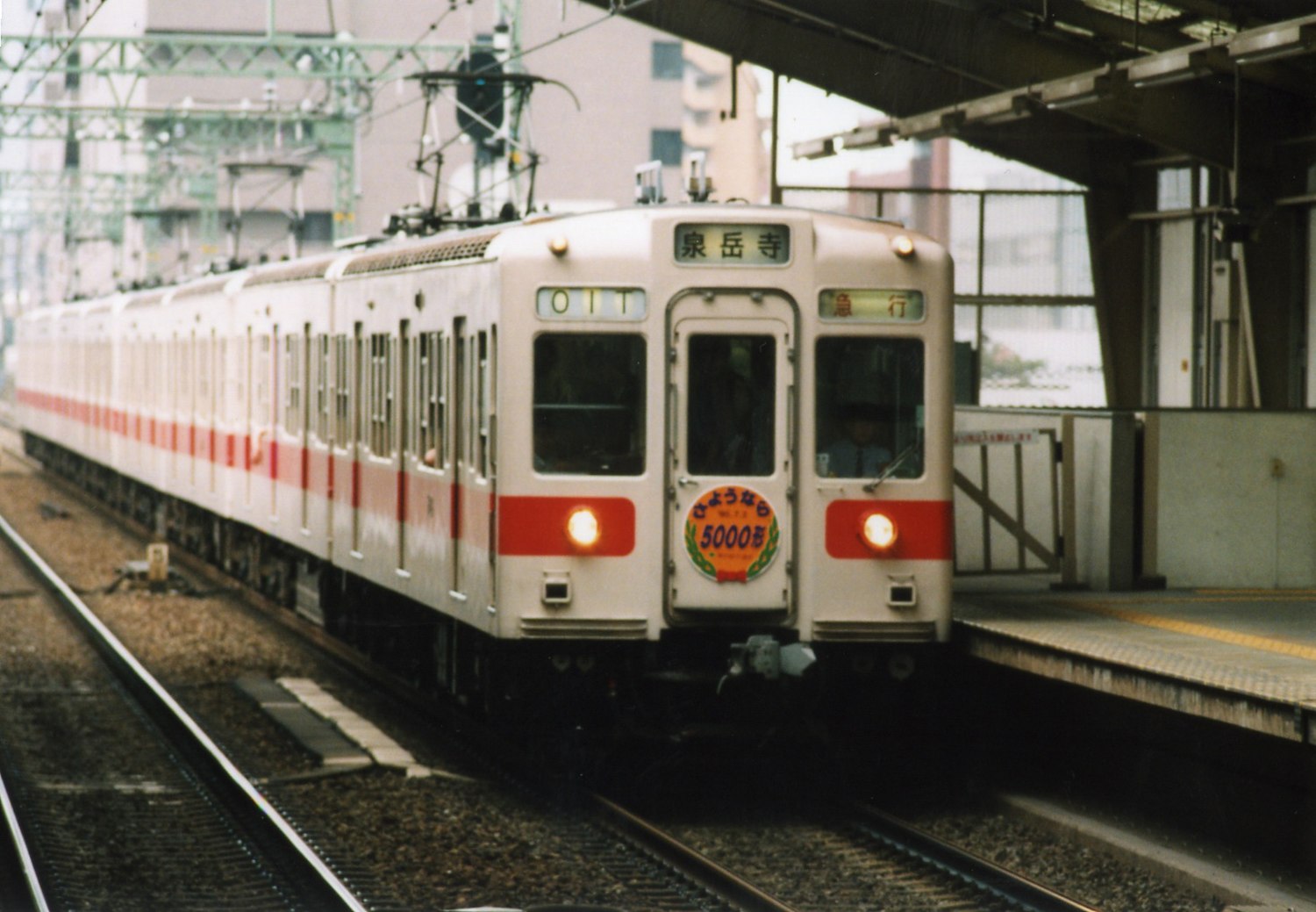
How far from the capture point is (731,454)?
29.7 ft

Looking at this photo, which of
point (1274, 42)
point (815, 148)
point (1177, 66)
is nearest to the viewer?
point (1274, 42)

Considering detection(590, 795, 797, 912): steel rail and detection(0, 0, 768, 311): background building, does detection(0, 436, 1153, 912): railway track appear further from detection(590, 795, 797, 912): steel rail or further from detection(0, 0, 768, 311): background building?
detection(0, 0, 768, 311): background building

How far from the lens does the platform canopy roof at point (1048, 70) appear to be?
1194cm

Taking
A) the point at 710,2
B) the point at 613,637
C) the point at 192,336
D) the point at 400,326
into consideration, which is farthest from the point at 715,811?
the point at 192,336

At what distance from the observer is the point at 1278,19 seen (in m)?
12.3

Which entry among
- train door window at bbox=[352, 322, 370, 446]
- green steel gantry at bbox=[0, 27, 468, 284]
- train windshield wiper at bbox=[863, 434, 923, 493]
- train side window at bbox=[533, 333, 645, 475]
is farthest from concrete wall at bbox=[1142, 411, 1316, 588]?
green steel gantry at bbox=[0, 27, 468, 284]

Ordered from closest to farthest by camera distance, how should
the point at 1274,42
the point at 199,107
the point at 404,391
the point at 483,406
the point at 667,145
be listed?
1. the point at 483,406
2. the point at 1274,42
3. the point at 404,391
4. the point at 199,107
5. the point at 667,145

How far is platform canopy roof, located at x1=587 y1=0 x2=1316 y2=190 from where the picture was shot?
11.9 metres

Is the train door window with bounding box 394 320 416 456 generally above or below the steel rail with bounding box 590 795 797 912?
above

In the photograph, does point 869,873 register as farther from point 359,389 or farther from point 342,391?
point 342,391

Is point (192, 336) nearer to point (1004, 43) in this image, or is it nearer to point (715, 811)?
point (1004, 43)

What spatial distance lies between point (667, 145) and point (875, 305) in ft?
161

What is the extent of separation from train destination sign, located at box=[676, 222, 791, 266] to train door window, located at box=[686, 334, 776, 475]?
326 mm

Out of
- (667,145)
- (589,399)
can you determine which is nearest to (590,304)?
(589,399)
